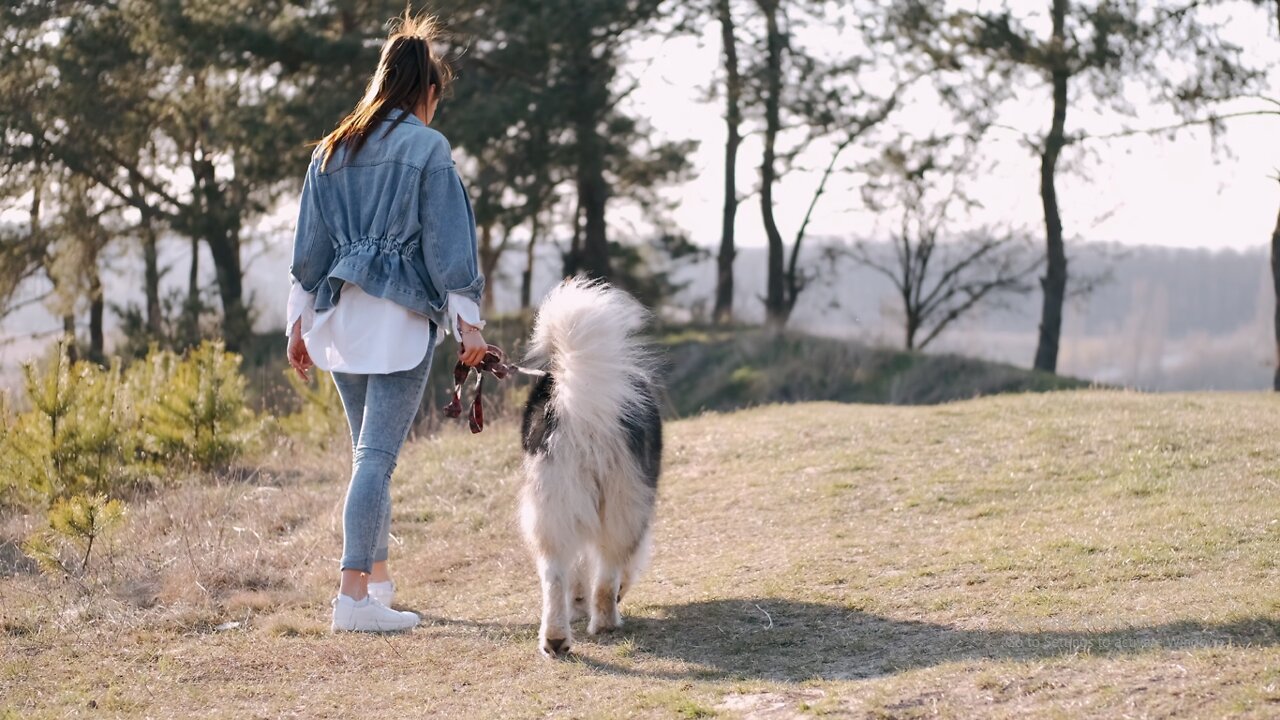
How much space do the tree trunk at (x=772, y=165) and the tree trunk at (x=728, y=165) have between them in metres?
0.59

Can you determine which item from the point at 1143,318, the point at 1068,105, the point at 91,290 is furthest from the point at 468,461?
the point at 1143,318

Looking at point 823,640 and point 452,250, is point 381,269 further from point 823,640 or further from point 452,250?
point 823,640

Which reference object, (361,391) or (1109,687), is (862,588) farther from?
(361,391)

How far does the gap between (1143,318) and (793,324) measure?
5112 centimetres

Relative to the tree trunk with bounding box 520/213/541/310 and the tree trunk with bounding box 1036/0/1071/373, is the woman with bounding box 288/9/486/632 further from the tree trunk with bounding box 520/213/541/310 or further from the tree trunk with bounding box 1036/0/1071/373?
the tree trunk with bounding box 520/213/541/310

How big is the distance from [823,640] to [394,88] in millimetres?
2604

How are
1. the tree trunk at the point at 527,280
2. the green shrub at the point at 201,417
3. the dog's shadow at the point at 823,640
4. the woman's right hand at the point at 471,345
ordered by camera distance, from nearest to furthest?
the dog's shadow at the point at 823,640 < the woman's right hand at the point at 471,345 < the green shrub at the point at 201,417 < the tree trunk at the point at 527,280

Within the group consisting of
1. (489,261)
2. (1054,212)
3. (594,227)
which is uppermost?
(1054,212)

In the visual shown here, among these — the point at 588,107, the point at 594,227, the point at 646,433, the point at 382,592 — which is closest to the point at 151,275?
the point at 594,227

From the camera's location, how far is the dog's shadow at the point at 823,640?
3934 mm

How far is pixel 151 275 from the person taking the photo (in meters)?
24.6

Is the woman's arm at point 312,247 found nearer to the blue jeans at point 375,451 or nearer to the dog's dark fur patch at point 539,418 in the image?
the blue jeans at point 375,451

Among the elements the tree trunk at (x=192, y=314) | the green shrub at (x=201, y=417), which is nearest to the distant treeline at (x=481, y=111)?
the tree trunk at (x=192, y=314)

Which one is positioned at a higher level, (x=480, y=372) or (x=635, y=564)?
(x=480, y=372)
